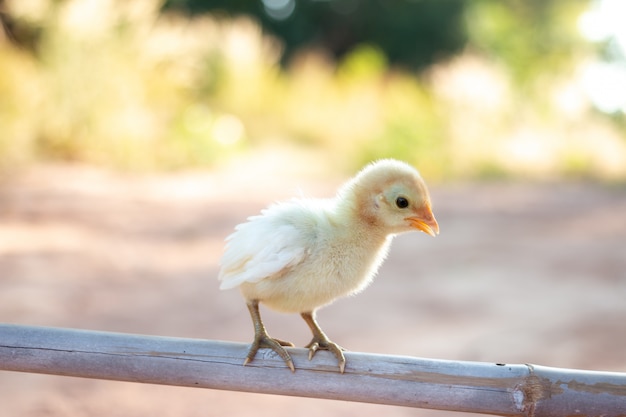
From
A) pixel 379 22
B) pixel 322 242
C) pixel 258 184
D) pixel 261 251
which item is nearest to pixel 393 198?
pixel 322 242

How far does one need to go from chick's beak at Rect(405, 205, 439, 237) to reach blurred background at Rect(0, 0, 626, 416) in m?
0.39

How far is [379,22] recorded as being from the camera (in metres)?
17.5

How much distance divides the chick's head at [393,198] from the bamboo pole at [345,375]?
1.15 ft

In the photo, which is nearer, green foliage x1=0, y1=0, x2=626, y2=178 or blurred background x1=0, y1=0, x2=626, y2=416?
blurred background x1=0, y1=0, x2=626, y2=416

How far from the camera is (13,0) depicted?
9.23 meters

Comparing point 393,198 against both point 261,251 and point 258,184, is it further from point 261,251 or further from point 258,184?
point 258,184

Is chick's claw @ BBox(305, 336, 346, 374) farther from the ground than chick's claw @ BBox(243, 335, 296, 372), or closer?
farther from the ground

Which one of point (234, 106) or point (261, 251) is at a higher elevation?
point (234, 106)

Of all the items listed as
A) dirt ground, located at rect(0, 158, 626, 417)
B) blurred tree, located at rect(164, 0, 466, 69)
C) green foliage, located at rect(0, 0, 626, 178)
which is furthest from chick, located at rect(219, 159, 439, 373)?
blurred tree, located at rect(164, 0, 466, 69)

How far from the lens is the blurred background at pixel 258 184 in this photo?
4438 millimetres

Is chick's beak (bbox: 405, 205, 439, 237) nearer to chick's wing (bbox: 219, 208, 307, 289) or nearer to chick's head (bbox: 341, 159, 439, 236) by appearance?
chick's head (bbox: 341, 159, 439, 236)

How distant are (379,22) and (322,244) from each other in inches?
641

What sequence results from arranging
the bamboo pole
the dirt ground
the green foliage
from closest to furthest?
the bamboo pole, the dirt ground, the green foliage

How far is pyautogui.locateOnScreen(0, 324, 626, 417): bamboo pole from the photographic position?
5.95 feet
